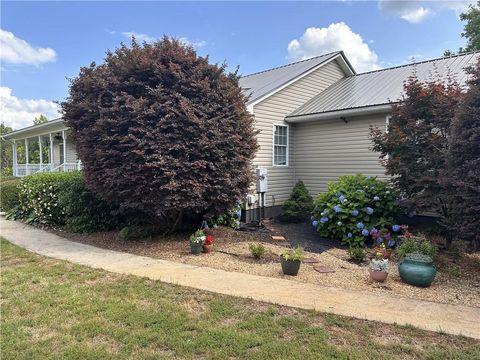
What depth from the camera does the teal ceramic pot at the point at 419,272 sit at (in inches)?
192

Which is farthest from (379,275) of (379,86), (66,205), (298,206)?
(379,86)

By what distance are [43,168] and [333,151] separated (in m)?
14.2

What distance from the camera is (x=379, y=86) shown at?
1116 centimetres

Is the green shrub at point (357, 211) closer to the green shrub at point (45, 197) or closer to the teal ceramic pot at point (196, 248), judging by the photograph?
the teal ceramic pot at point (196, 248)

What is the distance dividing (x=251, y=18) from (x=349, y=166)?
227 inches

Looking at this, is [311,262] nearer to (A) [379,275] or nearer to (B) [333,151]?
(A) [379,275]

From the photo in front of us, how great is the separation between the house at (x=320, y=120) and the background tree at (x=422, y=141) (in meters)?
2.09

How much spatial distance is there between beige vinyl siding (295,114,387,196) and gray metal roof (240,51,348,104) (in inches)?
64.2

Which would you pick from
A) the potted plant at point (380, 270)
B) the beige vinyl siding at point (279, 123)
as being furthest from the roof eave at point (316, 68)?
the potted plant at point (380, 270)

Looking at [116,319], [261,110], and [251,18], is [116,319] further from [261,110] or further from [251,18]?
[251,18]

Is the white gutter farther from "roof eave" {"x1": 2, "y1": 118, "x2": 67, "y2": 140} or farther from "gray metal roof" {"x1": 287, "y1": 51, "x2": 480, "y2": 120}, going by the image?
"roof eave" {"x1": 2, "y1": 118, "x2": 67, "y2": 140}

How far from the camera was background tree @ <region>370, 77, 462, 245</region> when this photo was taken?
671 cm

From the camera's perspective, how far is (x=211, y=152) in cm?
709

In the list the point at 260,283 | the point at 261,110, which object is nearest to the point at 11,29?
the point at 261,110
